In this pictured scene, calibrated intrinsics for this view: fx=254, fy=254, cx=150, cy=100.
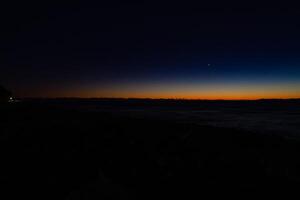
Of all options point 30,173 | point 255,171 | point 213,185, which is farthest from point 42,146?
point 255,171

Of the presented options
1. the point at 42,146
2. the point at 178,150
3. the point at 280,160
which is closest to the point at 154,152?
the point at 178,150

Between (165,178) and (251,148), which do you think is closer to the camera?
(165,178)

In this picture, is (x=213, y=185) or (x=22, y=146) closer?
(x=213, y=185)

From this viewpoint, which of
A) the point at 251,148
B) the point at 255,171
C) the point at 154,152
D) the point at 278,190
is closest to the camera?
the point at 278,190

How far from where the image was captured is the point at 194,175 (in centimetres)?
892

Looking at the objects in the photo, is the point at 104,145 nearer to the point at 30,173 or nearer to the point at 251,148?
the point at 30,173

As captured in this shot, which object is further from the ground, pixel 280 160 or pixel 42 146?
pixel 42 146

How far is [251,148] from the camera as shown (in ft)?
50.9

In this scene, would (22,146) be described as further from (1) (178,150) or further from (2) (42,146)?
(1) (178,150)

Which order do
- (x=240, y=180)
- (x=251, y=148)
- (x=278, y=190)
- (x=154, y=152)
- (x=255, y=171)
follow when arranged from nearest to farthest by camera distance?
(x=278, y=190), (x=240, y=180), (x=255, y=171), (x=154, y=152), (x=251, y=148)

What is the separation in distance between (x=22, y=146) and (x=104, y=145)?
381cm

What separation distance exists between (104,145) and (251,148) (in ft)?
29.4

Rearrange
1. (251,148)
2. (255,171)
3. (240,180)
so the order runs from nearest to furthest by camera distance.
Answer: (240,180), (255,171), (251,148)

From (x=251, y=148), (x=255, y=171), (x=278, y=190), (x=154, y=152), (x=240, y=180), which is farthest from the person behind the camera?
(x=251, y=148)
